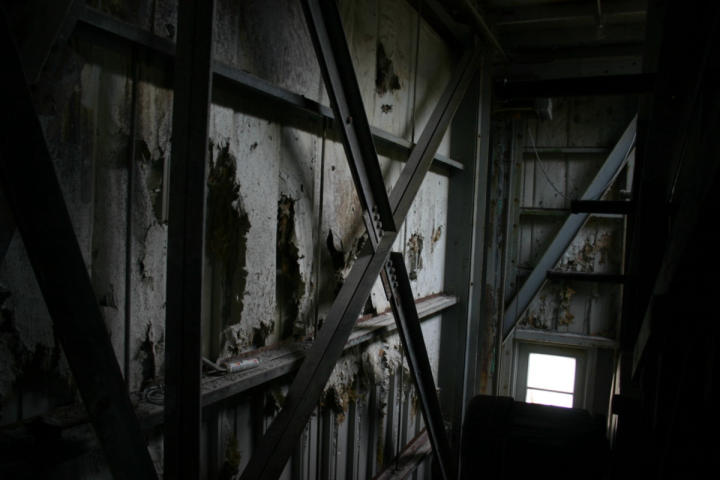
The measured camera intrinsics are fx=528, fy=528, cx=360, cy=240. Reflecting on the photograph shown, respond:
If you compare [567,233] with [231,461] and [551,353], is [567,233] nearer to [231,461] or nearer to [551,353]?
[551,353]

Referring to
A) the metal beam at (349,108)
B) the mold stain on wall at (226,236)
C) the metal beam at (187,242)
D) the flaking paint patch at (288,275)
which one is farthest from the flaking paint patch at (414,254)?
the metal beam at (187,242)

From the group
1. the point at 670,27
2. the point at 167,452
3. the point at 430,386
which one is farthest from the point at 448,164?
the point at 167,452

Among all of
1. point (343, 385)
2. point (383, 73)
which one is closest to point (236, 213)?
point (343, 385)

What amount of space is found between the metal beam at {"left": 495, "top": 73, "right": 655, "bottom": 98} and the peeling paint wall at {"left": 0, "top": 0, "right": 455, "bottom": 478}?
2.44ft

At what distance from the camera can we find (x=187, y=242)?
1.39 metres

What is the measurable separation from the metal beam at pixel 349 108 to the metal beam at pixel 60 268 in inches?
51.2

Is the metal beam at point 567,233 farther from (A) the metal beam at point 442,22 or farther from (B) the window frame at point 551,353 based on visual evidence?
(A) the metal beam at point 442,22

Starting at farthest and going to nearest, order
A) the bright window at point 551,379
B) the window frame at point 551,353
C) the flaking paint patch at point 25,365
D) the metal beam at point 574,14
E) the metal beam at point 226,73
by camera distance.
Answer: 1. the bright window at point 551,379
2. the window frame at point 551,353
3. the metal beam at point 574,14
4. the metal beam at point 226,73
5. the flaking paint patch at point 25,365

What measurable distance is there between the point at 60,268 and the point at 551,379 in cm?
694

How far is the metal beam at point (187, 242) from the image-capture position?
1385 mm

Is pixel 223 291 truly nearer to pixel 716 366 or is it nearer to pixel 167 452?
pixel 167 452

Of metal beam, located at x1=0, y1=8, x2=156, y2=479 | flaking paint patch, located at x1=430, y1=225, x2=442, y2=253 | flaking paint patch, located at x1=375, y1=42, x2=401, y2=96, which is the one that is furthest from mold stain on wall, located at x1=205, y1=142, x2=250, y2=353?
flaking paint patch, located at x1=430, y1=225, x2=442, y2=253

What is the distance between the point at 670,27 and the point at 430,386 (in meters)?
2.47

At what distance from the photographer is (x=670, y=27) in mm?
2012
